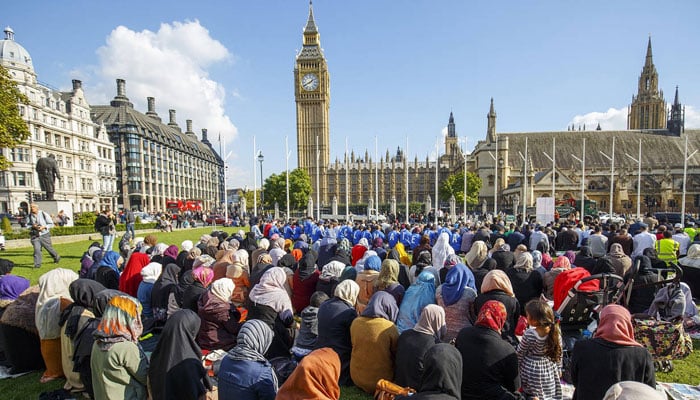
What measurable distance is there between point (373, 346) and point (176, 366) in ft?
7.13

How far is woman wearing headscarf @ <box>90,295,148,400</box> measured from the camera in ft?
11.7

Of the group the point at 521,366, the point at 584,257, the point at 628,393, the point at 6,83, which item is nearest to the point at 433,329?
the point at 521,366

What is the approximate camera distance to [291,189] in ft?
191

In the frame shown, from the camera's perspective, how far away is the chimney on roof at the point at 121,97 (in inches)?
2653

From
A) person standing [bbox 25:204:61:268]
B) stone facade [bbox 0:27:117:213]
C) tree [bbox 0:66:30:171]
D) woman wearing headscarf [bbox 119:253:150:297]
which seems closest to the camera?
woman wearing headscarf [bbox 119:253:150:297]

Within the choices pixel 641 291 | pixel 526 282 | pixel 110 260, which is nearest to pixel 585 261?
pixel 641 291

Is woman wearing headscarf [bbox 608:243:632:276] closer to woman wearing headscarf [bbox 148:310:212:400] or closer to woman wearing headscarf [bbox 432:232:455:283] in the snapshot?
woman wearing headscarf [bbox 432:232:455:283]

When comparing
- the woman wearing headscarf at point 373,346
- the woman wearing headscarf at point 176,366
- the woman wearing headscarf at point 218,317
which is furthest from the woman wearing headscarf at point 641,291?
the woman wearing headscarf at point 176,366

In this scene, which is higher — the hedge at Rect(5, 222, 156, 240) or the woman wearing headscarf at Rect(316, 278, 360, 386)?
the woman wearing headscarf at Rect(316, 278, 360, 386)

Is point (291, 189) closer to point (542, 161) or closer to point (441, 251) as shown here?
point (542, 161)

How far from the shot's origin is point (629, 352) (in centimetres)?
319

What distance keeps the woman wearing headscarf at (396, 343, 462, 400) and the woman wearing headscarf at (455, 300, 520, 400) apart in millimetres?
860

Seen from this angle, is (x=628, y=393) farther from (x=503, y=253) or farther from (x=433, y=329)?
(x=503, y=253)

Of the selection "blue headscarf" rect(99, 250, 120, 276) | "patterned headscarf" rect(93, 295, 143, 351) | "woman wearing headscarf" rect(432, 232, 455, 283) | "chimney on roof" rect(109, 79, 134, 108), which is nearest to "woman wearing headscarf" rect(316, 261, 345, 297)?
"woman wearing headscarf" rect(432, 232, 455, 283)
